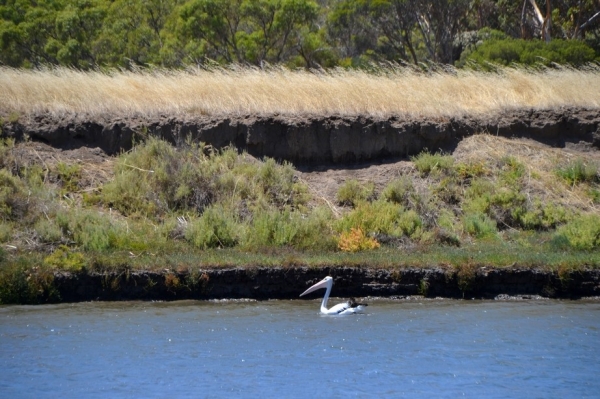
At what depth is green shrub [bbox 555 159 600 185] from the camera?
888 inches

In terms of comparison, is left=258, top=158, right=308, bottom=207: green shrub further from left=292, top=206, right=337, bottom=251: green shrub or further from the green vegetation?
the green vegetation

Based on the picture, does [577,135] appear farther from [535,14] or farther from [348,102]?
[535,14]

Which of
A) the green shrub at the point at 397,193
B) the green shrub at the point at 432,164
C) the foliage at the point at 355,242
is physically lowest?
the foliage at the point at 355,242

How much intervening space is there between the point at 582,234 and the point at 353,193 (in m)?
5.49

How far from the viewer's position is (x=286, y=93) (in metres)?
24.2

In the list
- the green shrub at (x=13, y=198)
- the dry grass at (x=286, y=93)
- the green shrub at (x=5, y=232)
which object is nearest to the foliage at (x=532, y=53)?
the dry grass at (x=286, y=93)

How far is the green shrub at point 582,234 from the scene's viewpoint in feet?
62.8

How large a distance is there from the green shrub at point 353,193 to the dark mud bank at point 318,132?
1.68 meters

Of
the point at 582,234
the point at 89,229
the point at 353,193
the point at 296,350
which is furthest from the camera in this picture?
the point at 353,193

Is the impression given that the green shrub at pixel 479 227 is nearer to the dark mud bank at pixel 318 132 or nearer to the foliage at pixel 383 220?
the foliage at pixel 383 220

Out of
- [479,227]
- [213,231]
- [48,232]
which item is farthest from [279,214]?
[48,232]

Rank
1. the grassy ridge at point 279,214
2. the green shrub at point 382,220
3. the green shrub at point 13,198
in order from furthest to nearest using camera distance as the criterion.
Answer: the green shrub at point 382,220 < the green shrub at point 13,198 < the grassy ridge at point 279,214

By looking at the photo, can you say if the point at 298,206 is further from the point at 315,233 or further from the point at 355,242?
the point at 355,242

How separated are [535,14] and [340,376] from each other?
35164mm
